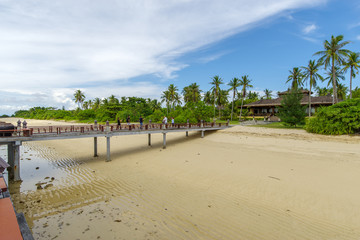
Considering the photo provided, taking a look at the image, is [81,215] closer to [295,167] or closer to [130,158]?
[130,158]

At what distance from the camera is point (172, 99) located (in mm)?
55469

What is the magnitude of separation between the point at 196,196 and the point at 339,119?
24.2 meters

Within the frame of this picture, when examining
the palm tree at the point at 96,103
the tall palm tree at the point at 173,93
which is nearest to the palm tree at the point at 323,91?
the tall palm tree at the point at 173,93

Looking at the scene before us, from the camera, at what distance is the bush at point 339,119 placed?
22375 millimetres

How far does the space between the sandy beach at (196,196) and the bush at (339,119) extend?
5757 millimetres

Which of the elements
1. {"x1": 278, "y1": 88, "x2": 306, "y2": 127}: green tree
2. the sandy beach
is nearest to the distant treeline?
{"x1": 278, "y1": 88, "x2": 306, "y2": 127}: green tree

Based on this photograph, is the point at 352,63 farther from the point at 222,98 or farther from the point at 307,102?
the point at 222,98

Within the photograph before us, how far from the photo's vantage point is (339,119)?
2344cm

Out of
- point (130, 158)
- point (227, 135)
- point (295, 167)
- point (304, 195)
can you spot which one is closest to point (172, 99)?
point (227, 135)

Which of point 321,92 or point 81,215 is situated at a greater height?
point 321,92

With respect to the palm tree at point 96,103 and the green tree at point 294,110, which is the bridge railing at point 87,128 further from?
the palm tree at point 96,103

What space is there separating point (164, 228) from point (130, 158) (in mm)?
11706

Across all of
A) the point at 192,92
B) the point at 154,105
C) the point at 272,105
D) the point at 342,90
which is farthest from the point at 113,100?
the point at 342,90

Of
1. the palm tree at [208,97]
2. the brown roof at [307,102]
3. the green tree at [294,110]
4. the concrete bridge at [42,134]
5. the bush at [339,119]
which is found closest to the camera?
the concrete bridge at [42,134]
